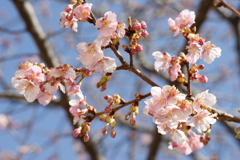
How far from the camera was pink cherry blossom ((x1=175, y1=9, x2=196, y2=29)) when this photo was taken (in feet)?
3.91

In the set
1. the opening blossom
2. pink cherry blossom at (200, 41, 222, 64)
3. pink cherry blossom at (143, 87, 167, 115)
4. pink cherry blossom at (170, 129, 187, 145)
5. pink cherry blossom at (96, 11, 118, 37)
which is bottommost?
pink cherry blossom at (170, 129, 187, 145)

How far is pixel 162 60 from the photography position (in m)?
1.09

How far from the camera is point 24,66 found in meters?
1.06

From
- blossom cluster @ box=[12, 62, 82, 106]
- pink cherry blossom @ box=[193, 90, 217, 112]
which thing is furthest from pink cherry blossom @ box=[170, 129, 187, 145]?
blossom cluster @ box=[12, 62, 82, 106]

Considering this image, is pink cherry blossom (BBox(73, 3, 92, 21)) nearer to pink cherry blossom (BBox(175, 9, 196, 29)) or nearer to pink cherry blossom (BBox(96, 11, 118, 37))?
pink cherry blossom (BBox(96, 11, 118, 37))

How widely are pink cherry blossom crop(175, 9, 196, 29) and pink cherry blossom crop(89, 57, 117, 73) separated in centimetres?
39

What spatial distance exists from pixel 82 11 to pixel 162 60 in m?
0.37

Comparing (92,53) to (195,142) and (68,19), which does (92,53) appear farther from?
(195,142)

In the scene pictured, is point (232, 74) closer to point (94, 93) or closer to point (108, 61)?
point (94, 93)

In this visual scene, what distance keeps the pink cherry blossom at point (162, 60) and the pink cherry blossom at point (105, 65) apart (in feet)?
0.59

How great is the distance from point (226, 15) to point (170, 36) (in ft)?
5.13

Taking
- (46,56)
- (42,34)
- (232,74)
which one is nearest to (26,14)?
(42,34)

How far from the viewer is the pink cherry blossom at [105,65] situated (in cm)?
102

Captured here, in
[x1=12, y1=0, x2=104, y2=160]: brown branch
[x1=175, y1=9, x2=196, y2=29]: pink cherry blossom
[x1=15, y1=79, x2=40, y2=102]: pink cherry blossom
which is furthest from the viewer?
[x1=12, y1=0, x2=104, y2=160]: brown branch
